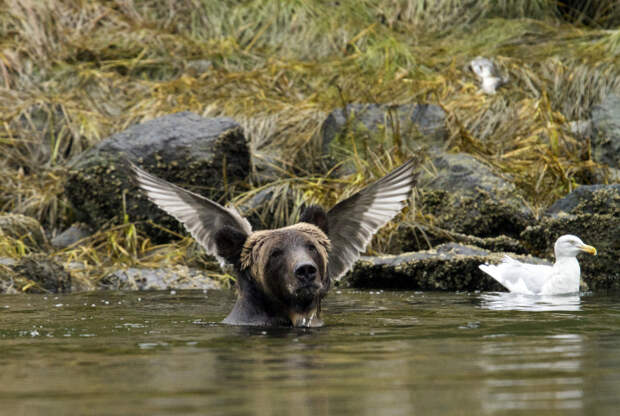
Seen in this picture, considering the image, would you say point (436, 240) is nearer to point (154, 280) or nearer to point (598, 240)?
point (598, 240)

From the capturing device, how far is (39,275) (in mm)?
9578

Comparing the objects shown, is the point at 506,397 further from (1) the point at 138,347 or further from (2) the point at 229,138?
(2) the point at 229,138

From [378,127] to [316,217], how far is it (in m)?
6.77

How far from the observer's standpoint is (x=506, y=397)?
3229 millimetres

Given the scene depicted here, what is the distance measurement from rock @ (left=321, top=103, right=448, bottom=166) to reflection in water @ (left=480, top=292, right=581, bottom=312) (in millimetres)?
4175

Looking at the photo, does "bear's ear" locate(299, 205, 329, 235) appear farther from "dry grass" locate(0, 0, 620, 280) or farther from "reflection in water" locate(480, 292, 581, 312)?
"dry grass" locate(0, 0, 620, 280)

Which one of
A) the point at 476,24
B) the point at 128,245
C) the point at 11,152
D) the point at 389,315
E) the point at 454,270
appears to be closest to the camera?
the point at 389,315

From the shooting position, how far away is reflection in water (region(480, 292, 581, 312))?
7.19 m

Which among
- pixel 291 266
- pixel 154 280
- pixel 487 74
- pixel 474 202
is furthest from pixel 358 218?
pixel 487 74

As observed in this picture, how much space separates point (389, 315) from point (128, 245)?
17.4ft

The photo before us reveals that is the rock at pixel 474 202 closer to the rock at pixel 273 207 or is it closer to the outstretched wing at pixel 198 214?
the rock at pixel 273 207

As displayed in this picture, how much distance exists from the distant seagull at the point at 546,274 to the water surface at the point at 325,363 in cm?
149

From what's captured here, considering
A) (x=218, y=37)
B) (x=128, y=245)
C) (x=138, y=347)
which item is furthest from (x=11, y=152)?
(x=138, y=347)

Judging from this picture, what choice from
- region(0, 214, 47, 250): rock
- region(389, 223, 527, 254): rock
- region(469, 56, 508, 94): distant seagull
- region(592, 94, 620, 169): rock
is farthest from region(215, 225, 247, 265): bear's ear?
region(469, 56, 508, 94): distant seagull
